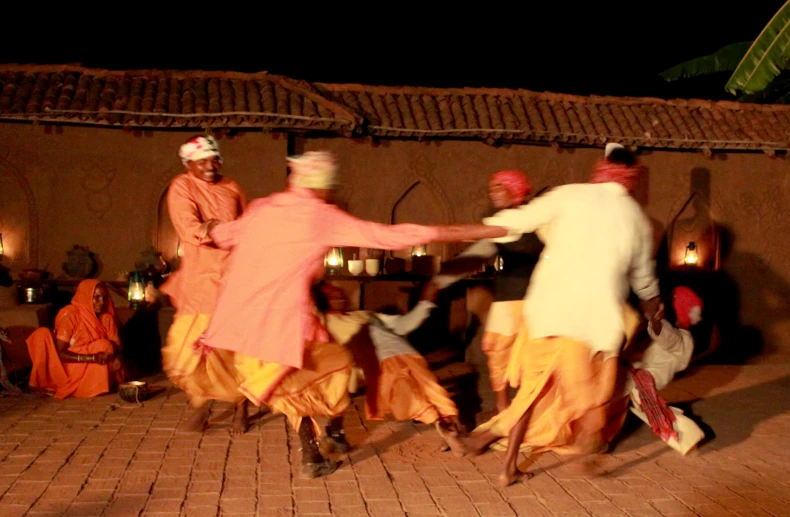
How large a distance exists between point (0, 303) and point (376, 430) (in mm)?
5103

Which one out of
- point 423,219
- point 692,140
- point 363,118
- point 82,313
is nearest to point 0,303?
point 82,313

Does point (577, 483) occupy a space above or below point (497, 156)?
below

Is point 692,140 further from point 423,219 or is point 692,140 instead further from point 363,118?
point 363,118

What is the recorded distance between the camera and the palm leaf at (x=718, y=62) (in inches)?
438

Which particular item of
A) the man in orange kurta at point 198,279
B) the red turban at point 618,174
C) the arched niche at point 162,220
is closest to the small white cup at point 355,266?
the arched niche at point 162,220

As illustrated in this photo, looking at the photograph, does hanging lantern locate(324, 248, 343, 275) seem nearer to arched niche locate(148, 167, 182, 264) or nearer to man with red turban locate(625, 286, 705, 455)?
arched niche locate(148, 167, 182, 264)

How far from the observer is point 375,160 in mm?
11352

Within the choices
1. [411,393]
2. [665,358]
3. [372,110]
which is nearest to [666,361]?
[665,358]

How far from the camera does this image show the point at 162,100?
10.5 meters

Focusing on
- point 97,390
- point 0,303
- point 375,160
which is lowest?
point 97,390

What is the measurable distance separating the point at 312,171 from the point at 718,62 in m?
8.43

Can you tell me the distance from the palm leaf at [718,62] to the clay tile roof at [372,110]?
0.74 meters

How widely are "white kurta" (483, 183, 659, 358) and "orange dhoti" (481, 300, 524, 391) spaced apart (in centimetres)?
139

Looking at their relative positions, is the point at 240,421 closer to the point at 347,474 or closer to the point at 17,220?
the point at 347,474
